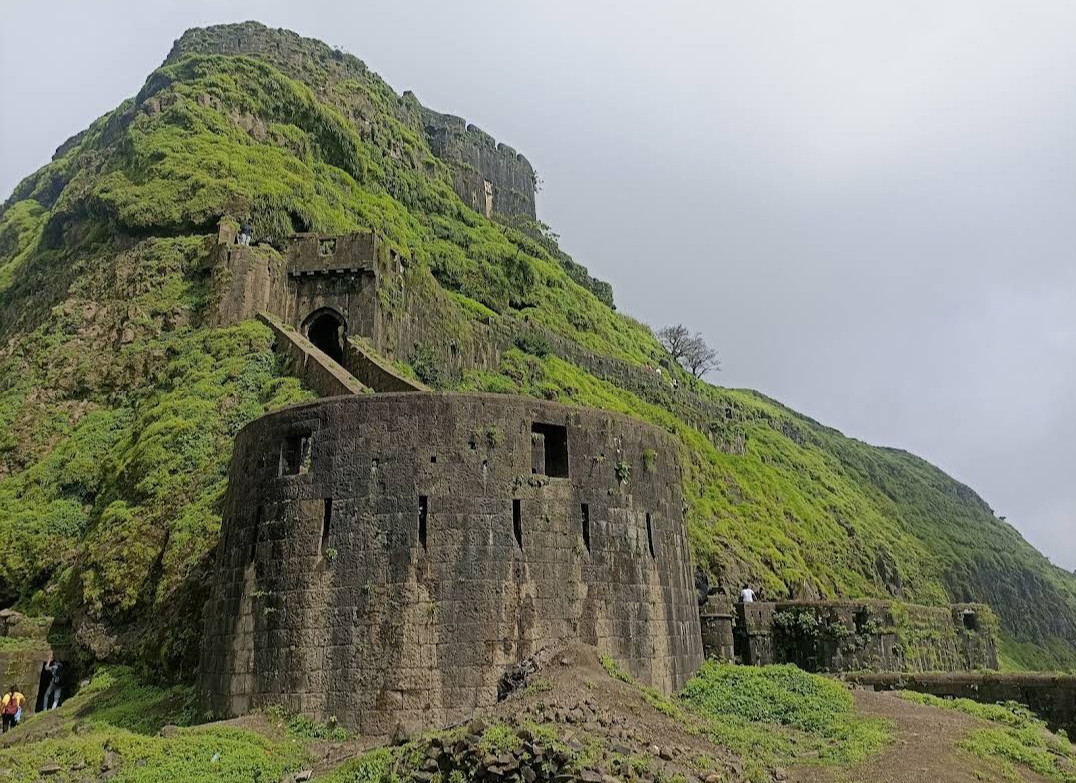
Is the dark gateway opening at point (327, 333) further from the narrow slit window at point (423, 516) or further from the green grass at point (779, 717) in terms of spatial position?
the green grass at point (779, 717)

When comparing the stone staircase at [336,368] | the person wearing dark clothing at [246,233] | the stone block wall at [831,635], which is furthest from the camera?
the person wearing dark clothing at [246,233]

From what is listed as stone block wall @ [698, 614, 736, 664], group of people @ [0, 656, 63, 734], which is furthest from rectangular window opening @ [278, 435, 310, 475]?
stone block wall @ [698, 614, 736, 664]

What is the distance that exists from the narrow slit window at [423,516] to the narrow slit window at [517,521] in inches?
62.3

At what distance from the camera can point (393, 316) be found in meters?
33.4

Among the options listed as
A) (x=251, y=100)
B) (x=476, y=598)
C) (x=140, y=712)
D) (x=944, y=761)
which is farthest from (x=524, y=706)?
(x=251, y=100)

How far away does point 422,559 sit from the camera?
46.6 ft

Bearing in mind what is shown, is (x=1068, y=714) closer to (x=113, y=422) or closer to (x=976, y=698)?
(x=976, y=698)

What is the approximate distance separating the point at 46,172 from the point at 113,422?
→ 6534 cm

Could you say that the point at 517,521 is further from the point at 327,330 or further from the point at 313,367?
the point at 327,330

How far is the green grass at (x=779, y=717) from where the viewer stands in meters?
13.0

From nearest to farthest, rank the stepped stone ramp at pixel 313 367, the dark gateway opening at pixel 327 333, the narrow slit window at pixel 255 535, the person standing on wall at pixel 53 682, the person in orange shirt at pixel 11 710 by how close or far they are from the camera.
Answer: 1. the narrow slit window at pixel 255 535
2. the person in orange shirt at pixel 11 710
3. the person standing on wall at pixel 53 682
4. the stepped stone ramp at pixel 313 367
5. the dark gateway opening at pixel 327 333

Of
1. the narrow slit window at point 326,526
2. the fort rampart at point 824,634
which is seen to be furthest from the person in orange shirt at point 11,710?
the fort rampart at point 824,634

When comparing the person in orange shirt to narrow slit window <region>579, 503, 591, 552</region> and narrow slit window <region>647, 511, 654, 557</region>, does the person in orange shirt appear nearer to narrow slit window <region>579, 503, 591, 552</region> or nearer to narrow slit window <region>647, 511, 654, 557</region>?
narrow slit window <region>579, 503, 591, 552</region>

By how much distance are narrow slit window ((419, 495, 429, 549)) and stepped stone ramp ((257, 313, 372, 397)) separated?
8.01 metres
